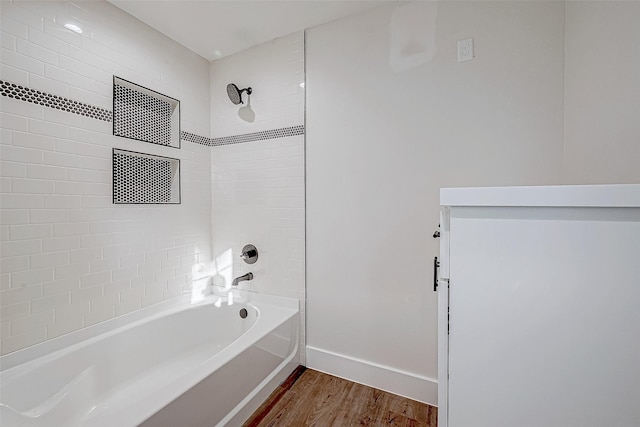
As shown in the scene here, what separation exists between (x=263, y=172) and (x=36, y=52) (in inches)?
55.4

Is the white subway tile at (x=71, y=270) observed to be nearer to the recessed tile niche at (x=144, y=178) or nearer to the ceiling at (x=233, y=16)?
the recessed tile niche at (x=144, y=178)

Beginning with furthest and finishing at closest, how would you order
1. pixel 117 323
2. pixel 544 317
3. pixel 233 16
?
pixel 233 16 → pixel 117 323 → pixel 544 317

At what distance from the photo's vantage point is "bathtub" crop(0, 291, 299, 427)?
1253 mm

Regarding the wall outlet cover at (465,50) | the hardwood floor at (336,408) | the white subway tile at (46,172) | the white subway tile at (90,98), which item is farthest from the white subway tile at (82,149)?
the wall outlet cover at (465,50)

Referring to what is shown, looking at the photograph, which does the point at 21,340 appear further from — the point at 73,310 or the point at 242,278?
the point at 242,278

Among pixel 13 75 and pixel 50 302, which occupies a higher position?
pixel 13 75

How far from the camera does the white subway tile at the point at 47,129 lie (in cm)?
145

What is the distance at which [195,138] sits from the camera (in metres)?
2.36

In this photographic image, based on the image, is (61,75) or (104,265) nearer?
(61,75)

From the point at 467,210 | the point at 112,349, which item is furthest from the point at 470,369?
the point at 112,349

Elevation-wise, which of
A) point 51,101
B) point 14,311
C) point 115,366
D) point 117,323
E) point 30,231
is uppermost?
point 51,101

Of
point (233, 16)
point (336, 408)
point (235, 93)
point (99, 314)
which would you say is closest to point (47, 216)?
point (99, 314)

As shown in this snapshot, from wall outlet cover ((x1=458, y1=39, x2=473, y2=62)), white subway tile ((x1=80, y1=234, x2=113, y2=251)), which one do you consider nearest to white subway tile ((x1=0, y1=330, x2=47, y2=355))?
white subway tile ((x1=80, y1=234, x2=113, y2=251))

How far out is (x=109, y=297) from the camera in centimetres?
178
